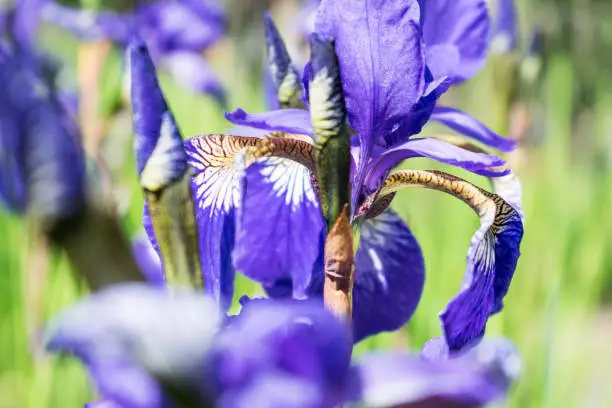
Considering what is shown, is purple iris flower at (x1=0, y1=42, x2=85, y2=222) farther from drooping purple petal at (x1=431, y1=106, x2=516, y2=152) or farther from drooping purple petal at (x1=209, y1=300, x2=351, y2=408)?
drooping purple petal at (x1=431, y1=106, x2=516, y2=152)

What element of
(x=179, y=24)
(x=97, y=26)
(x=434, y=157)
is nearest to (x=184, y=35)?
(x=179, y=24)

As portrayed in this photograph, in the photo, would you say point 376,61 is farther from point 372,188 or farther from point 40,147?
point 40,147

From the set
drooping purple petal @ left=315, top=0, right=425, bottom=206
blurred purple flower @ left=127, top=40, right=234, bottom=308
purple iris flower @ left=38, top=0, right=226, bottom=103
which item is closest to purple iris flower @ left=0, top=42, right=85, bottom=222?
blurred purple flower @ left=127, top=40, right=234, bottom=308

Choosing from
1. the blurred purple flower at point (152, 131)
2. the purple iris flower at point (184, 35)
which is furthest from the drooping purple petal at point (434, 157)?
the purple iris flower at point (184, 35)

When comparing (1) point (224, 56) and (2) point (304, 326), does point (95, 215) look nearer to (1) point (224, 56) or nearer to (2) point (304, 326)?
(2) point (304, 326)

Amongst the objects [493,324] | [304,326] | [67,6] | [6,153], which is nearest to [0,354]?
[67,6]

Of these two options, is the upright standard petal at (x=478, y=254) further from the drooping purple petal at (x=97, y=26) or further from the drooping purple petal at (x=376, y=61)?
the drooping purple petal at (x=97, y=26)

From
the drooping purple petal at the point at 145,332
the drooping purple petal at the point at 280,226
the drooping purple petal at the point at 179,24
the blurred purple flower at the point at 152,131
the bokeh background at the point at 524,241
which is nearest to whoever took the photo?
the drooping purple petal at the point at 145,332
